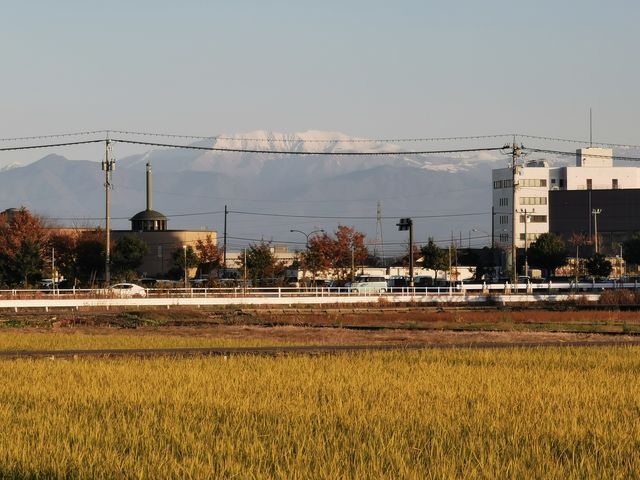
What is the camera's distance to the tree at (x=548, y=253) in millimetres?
138125

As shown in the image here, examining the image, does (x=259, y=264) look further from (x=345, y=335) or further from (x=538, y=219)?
(x=538, y=219)

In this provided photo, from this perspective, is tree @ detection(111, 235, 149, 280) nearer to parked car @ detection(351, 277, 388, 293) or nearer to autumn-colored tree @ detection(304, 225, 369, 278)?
parked car @ detection(351, 277, 388, 293)

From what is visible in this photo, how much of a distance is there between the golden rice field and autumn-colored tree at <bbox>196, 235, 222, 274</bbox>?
342 ft

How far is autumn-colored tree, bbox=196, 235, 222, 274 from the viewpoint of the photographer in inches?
5354

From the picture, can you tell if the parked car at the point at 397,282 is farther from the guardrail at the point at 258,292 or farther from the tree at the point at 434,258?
the guardrail at the point at 258,292

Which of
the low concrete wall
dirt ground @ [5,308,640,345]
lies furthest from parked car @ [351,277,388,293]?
dirt ground @ [5,308,640,345]

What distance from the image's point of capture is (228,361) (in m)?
32.1

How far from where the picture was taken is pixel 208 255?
138 m

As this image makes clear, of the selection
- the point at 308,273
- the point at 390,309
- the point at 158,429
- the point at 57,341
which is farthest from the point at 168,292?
the point at 308,273

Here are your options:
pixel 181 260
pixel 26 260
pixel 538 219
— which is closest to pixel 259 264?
pixel 181 260

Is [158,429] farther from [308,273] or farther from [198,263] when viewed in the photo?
[308,273]

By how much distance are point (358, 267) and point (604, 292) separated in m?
58.7

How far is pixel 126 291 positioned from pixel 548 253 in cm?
6911

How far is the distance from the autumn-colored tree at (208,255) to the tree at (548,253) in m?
38.3
